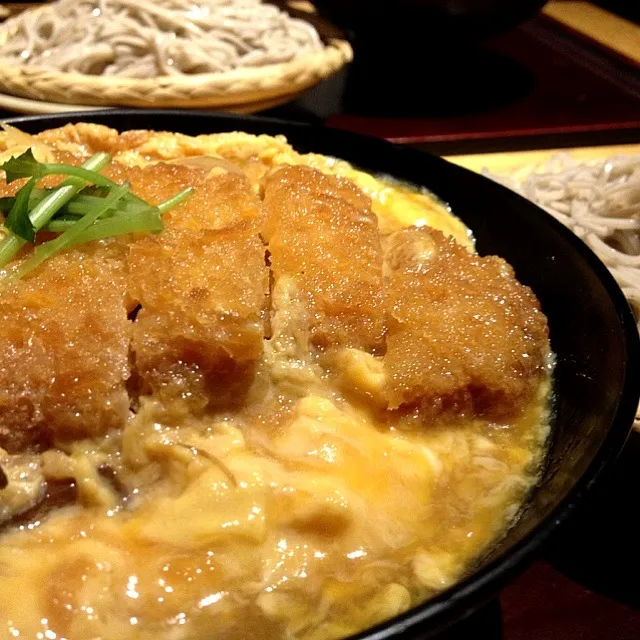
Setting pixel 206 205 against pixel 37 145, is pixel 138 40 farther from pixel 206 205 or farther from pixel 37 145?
pixel 206 205

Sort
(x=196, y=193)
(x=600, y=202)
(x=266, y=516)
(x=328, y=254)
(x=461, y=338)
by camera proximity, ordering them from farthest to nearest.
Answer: (x=600, y=202) → (x=196, y=193) → (x=328, y=254) → (x=461, y=338) → (x=266, y=516)

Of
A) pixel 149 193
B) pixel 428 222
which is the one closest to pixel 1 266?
pixel 149 193

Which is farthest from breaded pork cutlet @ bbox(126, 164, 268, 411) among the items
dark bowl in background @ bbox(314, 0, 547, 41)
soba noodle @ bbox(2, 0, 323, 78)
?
dark bowl in background @ bbox(314, 0, 547, 41)

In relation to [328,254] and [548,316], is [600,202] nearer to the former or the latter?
[548,316]

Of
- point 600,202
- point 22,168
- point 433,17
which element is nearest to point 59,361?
point 22,168

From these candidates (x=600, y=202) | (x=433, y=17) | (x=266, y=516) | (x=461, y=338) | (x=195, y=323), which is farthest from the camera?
(x=433, y=17)

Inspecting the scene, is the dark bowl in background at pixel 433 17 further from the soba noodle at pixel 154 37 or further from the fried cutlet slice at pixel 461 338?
the fried cutlet slice at pixel 461 338
